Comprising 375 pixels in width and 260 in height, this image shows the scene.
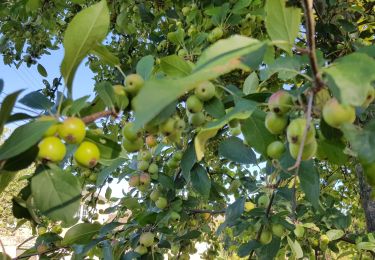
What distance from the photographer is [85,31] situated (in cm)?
83

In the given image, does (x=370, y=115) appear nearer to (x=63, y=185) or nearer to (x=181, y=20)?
(x=181, y=20)

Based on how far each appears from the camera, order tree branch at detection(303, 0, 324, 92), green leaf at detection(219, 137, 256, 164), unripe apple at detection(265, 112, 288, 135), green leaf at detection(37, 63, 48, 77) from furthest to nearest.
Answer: green leaf at detection(37, 63, 48, 77) < green leaf at detection(219, 137, 256, 164) < unripe apple at detection(265, 112, 288, 135) < tree branch at detection(303, 0, 324, 92)

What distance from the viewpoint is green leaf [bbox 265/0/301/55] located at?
2.92 ft

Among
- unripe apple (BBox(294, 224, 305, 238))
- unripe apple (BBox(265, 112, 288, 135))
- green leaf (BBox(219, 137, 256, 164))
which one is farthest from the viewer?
unripe apple (BBox(294, 224, 305, 238))

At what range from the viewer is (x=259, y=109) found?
1.04 metres

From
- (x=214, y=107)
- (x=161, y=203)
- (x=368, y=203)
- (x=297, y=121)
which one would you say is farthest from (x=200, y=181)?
(x=368, y=203)

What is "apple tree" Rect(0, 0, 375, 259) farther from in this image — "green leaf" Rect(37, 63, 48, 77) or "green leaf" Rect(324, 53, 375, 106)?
"green leaf" Rect(37, 63, 48, 77)

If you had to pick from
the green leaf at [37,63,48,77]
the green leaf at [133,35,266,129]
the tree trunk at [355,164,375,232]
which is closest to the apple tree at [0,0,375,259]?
the green leaf at [133,35,266,129]

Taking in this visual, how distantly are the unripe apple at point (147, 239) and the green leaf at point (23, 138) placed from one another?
108 cm

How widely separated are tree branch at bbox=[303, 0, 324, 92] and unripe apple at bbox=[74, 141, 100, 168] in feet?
1.62

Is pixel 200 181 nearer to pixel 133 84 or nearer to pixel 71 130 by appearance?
pixel 133 84

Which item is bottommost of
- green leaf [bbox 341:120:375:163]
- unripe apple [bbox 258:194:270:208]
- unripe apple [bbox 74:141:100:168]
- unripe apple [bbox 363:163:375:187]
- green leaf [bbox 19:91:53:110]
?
unripe apple [bbox 258:194:270:208]

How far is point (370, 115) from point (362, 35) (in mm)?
718

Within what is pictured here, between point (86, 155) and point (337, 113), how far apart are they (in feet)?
1.74
